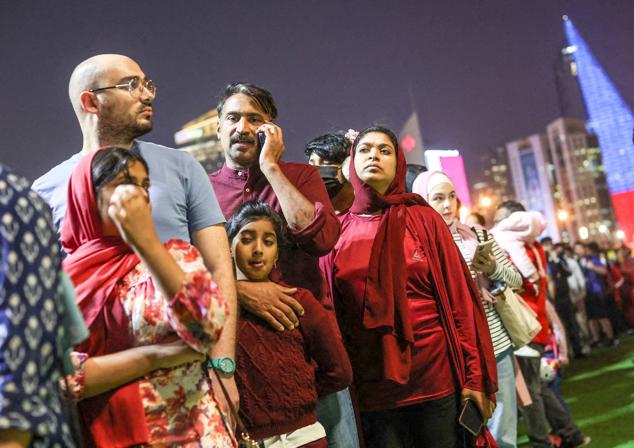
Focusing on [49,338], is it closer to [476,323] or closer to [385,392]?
[385,392]

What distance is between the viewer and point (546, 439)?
575 cm

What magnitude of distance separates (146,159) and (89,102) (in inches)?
11.7

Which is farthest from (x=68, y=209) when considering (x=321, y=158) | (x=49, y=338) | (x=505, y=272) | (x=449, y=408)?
(x=505, y=272)

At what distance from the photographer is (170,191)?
2.60 meters

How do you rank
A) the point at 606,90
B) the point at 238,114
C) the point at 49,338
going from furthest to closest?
the point at 606,90, the point at 238,114, the point at 49,338

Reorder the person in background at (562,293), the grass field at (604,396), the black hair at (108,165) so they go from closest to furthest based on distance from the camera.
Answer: the black hair at (108,165)
the grass field at (604,396)
the person in background at (562,293)

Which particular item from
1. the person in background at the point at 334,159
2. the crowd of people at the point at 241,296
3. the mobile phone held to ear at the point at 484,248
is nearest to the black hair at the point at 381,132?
the crowd of people at the point at 241,296

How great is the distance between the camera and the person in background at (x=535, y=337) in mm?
5836

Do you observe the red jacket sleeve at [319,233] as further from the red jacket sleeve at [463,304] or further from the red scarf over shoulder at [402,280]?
the red jacket sleeve at [463,304]

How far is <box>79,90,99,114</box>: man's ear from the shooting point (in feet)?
8.71

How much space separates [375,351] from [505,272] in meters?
1.61

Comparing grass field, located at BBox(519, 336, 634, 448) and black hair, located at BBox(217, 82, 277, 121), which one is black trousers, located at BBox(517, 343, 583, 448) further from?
black hair, located at BBox(217, 82, 277, 121)

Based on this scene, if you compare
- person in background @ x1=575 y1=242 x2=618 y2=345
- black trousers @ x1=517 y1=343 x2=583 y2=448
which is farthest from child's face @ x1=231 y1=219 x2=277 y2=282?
person in background @ x1=575 y1=242 x2=618 y2=345

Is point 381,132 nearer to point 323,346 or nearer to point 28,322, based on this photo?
point 323,346
